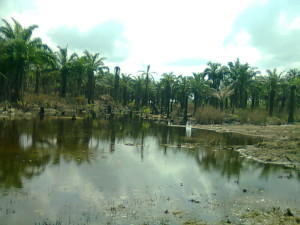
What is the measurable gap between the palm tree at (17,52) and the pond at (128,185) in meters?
22.3

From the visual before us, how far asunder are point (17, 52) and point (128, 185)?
31411mm

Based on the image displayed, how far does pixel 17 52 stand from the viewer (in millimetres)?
34875

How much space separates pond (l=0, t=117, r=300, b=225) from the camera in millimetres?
7082

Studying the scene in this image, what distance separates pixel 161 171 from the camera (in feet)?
39.5

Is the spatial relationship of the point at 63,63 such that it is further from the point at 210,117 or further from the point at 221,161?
the point at 221,161

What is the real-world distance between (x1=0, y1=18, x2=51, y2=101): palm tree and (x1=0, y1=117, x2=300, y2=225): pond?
2232 cm

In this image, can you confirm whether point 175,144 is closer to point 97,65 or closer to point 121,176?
point 121,176

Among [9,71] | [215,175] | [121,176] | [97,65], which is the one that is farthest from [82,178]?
[97,65]

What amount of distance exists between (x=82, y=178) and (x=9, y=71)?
104 ft

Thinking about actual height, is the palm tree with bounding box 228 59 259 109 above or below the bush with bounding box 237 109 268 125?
above

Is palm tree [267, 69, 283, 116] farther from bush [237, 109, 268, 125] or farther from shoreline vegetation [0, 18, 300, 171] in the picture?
bush [237, 109, 268, 125]

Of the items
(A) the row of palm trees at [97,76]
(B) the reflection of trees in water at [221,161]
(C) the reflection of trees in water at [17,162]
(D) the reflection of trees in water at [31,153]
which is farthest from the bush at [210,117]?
(C) the reflection of trees in water at [17,162]

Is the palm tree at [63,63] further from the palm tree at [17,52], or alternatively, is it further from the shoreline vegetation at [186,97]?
the palm tree at [17,52]

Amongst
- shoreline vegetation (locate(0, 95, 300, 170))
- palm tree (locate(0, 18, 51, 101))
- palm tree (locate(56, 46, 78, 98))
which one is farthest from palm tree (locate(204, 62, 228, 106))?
palm tree (locate(0, 18, 51, 101))
